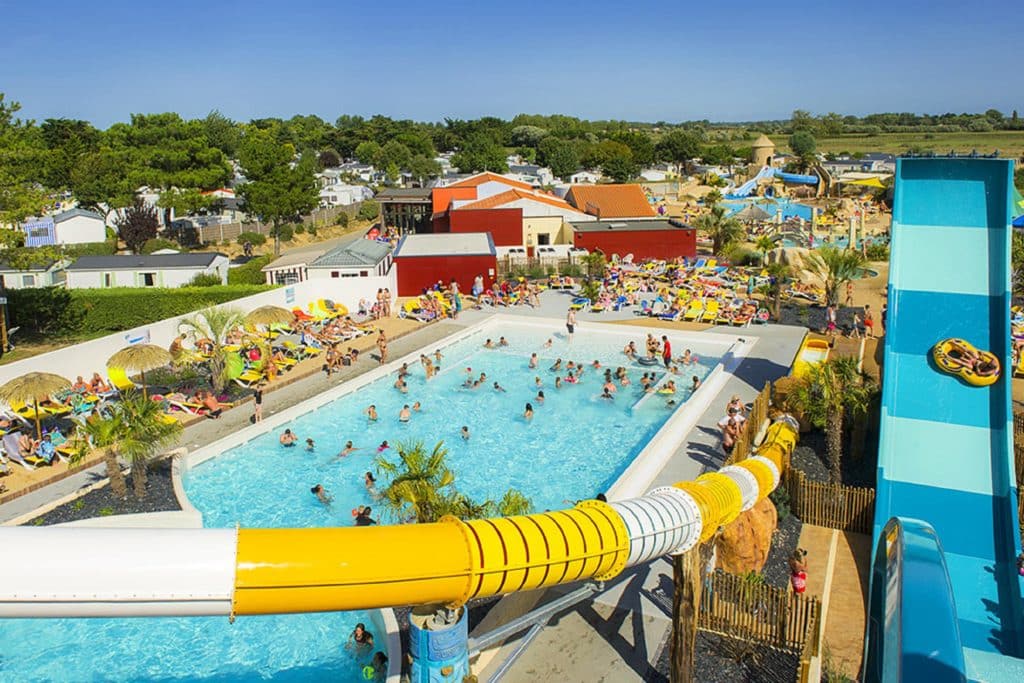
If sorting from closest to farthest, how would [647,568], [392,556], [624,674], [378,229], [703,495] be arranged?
[392,556], [703,495], [624,674], [647,568], [378,229]

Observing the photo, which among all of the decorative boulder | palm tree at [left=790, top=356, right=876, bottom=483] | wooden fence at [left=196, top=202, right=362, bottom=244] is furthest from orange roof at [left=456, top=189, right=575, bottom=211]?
the decorative boulder

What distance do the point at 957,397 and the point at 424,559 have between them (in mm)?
Answer: 10723

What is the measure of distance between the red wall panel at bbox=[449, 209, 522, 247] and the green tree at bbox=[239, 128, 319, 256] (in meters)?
10.7

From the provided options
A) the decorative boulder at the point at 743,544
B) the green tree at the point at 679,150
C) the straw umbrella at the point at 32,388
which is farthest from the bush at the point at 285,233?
the green tree at the point at 679,150

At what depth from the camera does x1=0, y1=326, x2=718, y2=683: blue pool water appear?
33.1 feet

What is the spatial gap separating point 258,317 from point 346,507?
357 inches

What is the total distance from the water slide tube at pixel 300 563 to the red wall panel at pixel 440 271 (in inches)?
970

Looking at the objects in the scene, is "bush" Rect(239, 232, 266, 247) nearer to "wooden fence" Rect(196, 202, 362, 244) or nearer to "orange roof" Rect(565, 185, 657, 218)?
"wooden fence" Rect(196, 202, 362, 244)

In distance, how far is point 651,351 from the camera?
23.1 meters

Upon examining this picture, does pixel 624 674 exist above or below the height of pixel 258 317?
below

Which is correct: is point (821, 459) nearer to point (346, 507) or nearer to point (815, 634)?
point (815, 634)

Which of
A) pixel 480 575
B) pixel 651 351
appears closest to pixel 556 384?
pixel 651 351

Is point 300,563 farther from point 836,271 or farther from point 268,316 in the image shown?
point 836,271

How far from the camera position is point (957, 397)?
12.9 m
